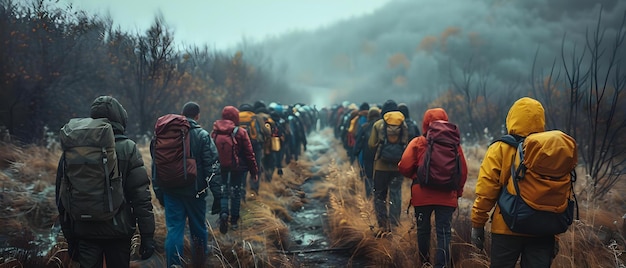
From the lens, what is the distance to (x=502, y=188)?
2754 millimetres

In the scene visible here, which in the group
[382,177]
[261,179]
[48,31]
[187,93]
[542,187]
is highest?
[48,31]

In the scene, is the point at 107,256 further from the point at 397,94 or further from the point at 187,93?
the point at 397,94

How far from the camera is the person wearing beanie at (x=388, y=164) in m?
5.16

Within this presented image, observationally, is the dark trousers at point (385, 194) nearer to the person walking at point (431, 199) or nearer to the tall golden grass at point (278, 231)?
the tall golden grass at point (278, 231)

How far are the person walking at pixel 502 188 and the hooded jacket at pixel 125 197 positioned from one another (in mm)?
2440

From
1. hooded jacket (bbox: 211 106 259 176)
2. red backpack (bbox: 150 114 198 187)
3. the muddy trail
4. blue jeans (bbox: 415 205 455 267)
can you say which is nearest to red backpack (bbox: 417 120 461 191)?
blue jeans (bbox: 415 205 455 267)

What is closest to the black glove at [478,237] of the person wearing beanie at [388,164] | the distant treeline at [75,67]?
the person wearing beanie at [388,164]

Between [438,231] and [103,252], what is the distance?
2964 millimetres

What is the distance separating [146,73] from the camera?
10.4 meters

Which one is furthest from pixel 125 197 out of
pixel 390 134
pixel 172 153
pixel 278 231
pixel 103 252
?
pixel 390 134

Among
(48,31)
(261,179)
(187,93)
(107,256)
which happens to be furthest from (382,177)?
(187,93)

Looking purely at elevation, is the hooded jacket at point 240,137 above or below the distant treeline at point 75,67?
below

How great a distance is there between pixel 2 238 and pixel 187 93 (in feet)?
31.9

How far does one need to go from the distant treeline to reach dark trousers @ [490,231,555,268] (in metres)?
8.23
